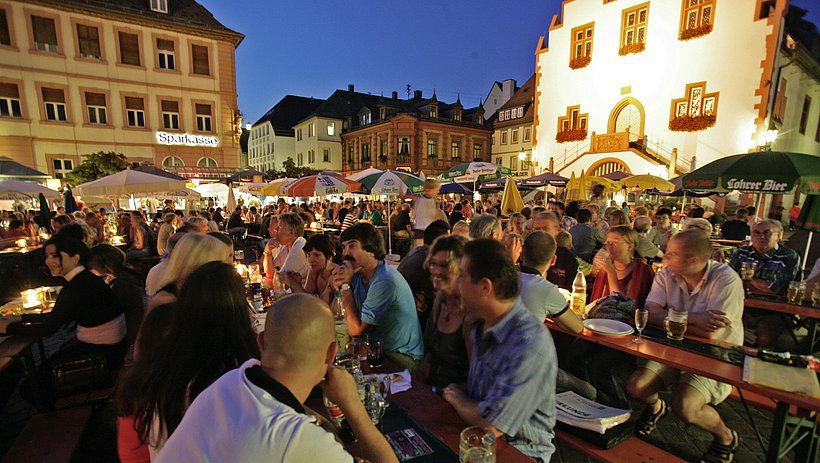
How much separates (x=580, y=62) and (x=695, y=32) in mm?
5735

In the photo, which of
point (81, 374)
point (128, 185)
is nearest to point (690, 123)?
point (128, 185)

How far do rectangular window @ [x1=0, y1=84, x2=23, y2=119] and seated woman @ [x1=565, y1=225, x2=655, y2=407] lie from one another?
29419mm

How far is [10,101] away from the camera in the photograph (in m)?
20.8

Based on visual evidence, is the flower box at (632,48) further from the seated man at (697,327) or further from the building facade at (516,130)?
the seated man at (697,327)

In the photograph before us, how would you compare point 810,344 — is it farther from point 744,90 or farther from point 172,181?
point 744,90

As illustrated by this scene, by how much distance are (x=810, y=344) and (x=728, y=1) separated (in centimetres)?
2130

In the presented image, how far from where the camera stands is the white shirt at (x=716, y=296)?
3.23 m

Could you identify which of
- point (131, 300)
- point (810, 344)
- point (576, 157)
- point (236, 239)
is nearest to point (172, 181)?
point (236, 239)

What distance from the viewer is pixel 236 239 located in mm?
13164

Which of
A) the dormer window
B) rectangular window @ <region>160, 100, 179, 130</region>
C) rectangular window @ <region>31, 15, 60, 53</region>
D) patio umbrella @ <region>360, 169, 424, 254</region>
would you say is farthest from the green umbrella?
rectangular window @ <region>31, 15, 60, 53</region>

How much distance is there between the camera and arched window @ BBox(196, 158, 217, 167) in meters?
25.6

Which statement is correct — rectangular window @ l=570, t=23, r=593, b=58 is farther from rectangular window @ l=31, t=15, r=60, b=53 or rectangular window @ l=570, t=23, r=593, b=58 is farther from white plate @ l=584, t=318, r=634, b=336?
rectangular window @ l=31, t=15, r=60, b=53

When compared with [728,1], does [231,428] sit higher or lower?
lower

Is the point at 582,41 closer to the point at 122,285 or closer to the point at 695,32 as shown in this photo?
the point at 695,32
